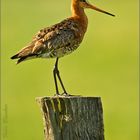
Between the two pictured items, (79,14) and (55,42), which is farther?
(79,14)

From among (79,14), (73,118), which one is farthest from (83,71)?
(73,118)

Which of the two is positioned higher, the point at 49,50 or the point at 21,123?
the point at 49,50

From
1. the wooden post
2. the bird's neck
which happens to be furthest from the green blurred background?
the wooden post

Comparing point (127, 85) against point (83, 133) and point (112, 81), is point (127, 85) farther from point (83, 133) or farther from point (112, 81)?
point (83, 133)

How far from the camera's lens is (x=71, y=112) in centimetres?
963

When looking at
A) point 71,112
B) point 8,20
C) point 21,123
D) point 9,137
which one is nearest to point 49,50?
point 71,112

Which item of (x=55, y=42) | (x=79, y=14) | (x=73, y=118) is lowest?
(x=73, y=118)

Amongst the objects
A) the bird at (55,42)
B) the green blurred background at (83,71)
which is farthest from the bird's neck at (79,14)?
the green blurred background at (83,71)

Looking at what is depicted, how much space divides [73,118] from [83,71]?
579 inches

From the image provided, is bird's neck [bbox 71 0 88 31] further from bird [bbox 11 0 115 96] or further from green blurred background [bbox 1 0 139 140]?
green blurred background [bbox 1 0 139 140]

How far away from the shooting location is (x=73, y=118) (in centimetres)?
961

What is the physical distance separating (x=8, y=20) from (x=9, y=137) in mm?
14615

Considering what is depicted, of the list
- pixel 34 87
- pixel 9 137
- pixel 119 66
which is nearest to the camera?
pixel 9 137

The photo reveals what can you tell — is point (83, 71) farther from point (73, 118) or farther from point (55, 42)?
point (73, 118)
